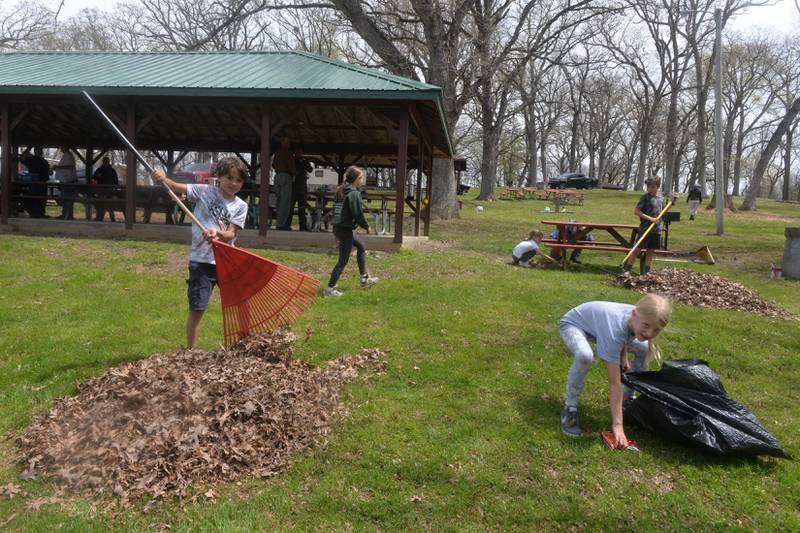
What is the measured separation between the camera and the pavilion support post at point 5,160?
12.3m

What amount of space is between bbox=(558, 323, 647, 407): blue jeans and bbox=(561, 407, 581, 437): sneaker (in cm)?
4

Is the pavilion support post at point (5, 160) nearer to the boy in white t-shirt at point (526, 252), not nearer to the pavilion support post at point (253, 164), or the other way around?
the pavilion support post at point (253, 164)

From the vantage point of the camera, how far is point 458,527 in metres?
3.01

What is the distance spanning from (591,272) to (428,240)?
464cm

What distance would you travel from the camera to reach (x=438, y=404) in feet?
14.5

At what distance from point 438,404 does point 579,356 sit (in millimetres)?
1137

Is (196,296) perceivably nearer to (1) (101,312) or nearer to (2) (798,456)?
(1) (101,312)

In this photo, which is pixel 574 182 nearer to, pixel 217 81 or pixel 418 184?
A: pixel 418 184

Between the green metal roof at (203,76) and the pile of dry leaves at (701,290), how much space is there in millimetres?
4906

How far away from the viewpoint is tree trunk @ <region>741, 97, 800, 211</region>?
20.3 metres

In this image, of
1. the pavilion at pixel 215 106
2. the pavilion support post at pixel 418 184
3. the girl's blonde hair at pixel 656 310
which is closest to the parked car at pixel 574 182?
the pavilion at pixel 215 106

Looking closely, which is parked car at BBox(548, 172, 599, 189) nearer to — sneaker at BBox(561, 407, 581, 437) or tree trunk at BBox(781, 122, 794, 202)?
tree trunk at BBox(781, 122, 794, 202)

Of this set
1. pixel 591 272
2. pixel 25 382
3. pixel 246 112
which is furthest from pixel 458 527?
pixel 246 112

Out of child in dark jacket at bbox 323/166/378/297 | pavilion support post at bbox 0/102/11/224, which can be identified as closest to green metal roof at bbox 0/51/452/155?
pavilion support post at bbox 0/102/11/224
